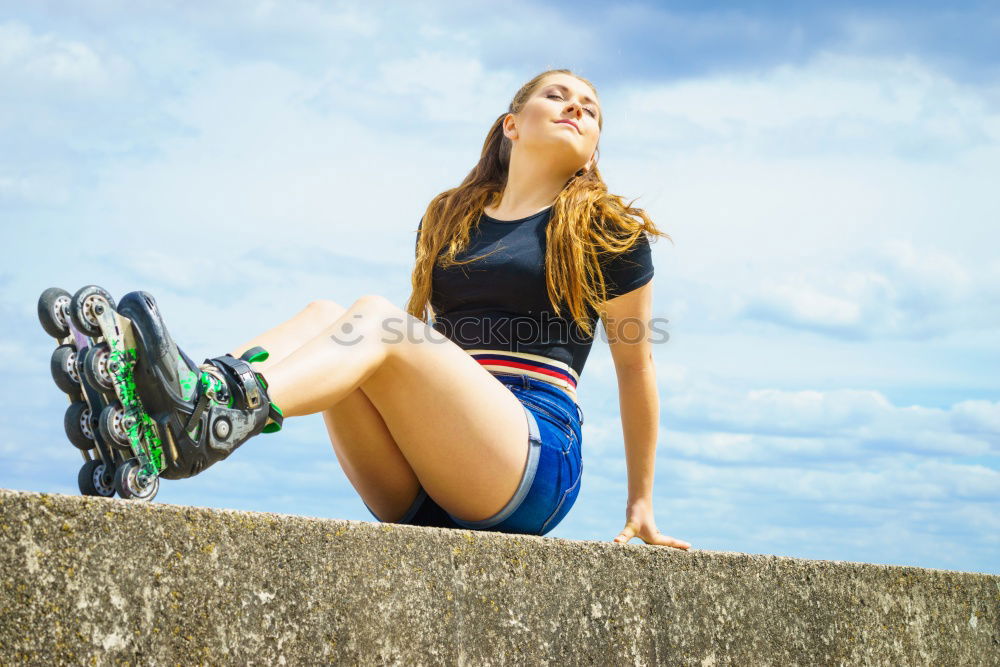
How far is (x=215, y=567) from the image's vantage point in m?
1.94

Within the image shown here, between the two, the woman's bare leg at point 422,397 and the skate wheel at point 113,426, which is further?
the woman's bare leg at point 422,397

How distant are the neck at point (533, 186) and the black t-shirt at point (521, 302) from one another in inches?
7.4

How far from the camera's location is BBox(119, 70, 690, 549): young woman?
236 cm

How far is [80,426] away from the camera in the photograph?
222 centimetres

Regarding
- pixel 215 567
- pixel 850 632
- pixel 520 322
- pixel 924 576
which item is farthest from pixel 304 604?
pixel 924 576

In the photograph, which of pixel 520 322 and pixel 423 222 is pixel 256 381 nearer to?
pixel 520 322

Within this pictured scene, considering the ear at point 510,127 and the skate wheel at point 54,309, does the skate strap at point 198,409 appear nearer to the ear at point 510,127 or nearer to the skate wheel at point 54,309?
the skate wheel at point 54,309

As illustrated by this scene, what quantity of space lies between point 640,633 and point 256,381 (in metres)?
1.19

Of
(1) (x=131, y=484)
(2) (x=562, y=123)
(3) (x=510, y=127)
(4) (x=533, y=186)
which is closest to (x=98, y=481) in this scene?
(1) (x=131, y=484)

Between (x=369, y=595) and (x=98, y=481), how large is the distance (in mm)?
647

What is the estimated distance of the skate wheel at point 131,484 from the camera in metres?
2.12

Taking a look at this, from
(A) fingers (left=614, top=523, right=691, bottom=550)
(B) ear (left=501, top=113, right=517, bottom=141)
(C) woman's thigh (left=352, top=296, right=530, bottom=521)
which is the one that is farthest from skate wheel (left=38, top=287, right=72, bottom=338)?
(B) ear (left=501, top=113, right=517, bottom=141)

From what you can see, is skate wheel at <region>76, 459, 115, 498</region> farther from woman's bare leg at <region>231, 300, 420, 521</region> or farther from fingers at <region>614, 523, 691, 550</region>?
fingers at <region>614, 523, 691, 550</region>

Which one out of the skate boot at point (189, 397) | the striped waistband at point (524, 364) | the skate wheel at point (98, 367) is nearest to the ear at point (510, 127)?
the striped waistband at point (524, 364)
